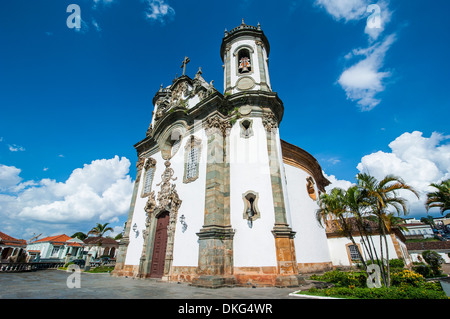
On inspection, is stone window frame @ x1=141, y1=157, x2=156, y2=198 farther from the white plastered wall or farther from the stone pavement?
the stone pavement

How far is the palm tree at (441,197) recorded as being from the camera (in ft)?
47.1

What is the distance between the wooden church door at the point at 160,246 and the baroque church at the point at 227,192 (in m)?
0.07

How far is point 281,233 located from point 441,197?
12904 millimetres

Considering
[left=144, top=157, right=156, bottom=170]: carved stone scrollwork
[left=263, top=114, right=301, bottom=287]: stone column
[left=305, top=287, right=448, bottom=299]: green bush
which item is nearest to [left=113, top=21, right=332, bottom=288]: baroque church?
[left=263, top=114, right=301, bottom=287]: stone column

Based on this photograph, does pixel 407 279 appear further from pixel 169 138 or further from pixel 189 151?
pixel 169 138

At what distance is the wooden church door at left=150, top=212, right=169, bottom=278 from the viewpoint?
14.2m

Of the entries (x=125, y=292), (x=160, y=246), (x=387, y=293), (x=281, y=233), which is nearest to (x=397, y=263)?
(x=281, y=233)

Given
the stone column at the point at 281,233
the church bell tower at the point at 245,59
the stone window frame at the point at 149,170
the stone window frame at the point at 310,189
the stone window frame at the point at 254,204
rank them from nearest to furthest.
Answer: the stone column at the point at 281,233, the stone window frame at the point at 254,204, the church bell tower at the point at 245,59, the stone window frame at the point at 149,170, the stone window frame at the point at 310,189

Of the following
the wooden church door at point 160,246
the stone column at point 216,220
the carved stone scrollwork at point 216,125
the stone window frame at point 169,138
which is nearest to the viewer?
the stone column at point 216,220

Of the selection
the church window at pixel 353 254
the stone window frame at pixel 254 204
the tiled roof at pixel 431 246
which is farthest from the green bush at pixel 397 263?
the tiled roof at pixel 431 246

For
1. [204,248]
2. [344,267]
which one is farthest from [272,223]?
[344,267]

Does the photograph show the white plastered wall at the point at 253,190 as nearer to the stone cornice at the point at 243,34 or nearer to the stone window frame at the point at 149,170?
the stone window frame at the point at 149,170

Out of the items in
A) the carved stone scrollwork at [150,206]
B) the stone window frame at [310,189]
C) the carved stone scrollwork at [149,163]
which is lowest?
the carved stone scrollwork at [150,206]
